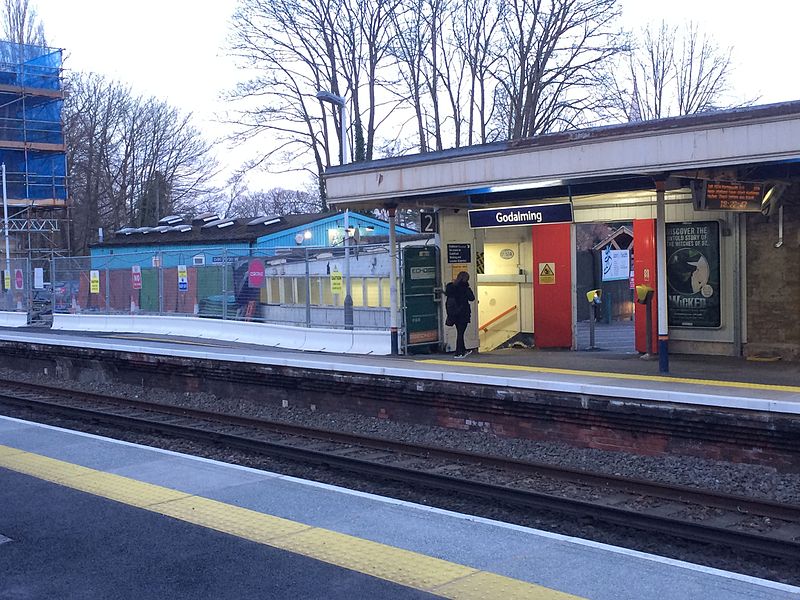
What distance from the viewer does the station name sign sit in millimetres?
13977

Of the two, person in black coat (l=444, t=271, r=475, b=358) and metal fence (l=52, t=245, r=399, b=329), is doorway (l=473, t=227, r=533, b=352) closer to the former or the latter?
person in black coat (l=444, t=271, r=475, b=358)

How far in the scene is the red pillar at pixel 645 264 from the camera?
48.1ft

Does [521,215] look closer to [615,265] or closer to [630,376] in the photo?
[630,376]

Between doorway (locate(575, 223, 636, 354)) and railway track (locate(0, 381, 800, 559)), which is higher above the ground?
doorway (locate(575, 223, 636, 354))

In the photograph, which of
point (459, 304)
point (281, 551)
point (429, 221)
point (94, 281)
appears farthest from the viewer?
point (94, 281)

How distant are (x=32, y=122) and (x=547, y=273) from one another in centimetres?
3864

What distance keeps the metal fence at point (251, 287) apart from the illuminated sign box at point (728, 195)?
22.4 ft

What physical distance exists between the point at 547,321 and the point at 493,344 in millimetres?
1507

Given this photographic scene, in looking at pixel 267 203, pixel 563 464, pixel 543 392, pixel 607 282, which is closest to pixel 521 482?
pixel 563 464

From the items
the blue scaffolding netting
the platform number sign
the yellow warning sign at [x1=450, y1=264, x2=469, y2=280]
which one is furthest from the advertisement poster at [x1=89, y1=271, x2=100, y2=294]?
the blue scaffolding netting

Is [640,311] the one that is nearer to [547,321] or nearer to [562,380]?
[547,321]

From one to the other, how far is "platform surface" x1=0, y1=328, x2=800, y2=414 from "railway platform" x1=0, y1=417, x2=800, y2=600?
422 centimetres

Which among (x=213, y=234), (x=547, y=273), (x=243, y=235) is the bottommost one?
(x=547, y=273)

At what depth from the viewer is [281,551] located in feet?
20.5
